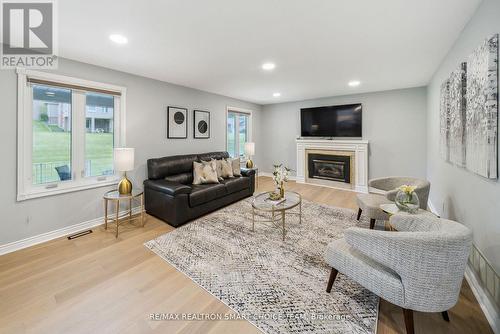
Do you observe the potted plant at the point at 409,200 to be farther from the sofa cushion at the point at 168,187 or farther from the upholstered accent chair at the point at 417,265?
the sofa cushion at the point at 168,187

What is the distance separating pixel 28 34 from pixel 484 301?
4817mm

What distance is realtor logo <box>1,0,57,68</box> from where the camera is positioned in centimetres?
189

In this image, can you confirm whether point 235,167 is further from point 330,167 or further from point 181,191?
point 330,167

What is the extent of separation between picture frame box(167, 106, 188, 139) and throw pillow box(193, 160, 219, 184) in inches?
30.0

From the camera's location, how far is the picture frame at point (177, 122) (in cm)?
427

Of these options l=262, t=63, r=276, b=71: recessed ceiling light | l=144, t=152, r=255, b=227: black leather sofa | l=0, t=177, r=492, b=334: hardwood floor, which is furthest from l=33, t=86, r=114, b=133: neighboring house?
l=262, t=63, r=276, b=71: recessed ceiling light

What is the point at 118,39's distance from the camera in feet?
7.88

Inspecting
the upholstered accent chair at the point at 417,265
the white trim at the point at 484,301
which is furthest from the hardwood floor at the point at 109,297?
the upholstered accent chair at the point at 417,265

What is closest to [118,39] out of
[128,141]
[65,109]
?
[65,109]

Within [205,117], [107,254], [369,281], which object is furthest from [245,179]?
[369,281]

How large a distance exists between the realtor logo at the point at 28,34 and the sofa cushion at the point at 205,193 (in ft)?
8.07

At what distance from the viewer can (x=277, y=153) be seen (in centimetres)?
696

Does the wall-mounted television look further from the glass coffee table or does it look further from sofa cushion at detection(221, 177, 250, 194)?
the glass coffee table

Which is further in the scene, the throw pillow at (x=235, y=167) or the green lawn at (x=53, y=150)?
the throw pillow at (x=235, y=167)
